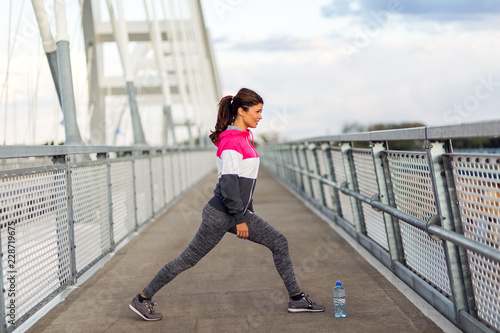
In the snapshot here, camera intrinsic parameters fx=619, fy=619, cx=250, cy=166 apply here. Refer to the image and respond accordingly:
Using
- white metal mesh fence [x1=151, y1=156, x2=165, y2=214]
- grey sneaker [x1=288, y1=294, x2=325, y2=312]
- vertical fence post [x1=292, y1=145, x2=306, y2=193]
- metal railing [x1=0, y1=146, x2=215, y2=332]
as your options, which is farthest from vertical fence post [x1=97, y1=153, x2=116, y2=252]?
vertical fence post [x1=292, y1=145, x2=306, y2=193]

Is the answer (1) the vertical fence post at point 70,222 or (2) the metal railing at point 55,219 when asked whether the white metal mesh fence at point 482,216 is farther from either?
(1) the vertical fence post at point 70,222

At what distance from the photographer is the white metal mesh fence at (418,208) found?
15.1ft

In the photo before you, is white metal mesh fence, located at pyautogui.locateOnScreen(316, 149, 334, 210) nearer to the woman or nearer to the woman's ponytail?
the woman

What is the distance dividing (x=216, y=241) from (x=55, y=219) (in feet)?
5.42

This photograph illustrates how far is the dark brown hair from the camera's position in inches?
175

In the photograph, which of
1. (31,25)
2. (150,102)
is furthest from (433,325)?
(150,102)

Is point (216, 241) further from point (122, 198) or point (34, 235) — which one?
point (122, 198)

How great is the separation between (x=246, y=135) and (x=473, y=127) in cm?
166

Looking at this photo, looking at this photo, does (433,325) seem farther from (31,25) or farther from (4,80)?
(4,80)

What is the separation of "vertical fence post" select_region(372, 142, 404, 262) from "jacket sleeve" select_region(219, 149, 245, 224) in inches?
82.6

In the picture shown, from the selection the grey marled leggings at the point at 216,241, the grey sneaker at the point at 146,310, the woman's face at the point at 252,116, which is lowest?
the grey sneaker at the point at 146,310

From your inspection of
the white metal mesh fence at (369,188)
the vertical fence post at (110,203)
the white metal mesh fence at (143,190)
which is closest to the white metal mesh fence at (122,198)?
the vertical fence post at (110,203)

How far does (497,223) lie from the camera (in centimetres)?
345

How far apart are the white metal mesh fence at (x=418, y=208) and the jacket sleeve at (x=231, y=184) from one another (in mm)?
1413
